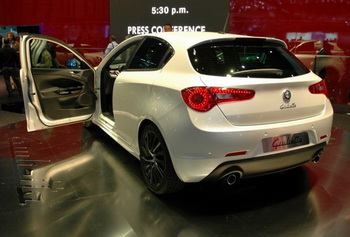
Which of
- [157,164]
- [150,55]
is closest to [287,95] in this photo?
[157,164]

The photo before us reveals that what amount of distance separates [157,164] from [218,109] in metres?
0.81

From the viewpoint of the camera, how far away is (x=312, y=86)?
9.51ft

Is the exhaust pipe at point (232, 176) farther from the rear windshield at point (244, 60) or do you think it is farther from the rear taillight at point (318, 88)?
the rear taillight at point (318, 88)

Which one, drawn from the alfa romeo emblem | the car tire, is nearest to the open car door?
the car tire

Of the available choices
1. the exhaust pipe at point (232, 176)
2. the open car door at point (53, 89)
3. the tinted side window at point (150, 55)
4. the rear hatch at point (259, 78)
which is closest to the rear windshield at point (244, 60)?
the rear hatch at point (259, 78)

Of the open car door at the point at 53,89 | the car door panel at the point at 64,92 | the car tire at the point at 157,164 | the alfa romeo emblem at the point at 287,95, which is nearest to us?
the alfa romeo emblem at the point at 287,95

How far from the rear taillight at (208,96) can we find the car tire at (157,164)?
47cm

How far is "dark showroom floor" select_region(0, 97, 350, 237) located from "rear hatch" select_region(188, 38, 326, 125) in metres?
0.77

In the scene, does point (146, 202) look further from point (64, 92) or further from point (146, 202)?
point (64, 92)

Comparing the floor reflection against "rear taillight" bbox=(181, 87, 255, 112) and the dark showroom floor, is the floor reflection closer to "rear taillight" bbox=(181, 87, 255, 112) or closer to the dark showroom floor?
the dark showroom floor

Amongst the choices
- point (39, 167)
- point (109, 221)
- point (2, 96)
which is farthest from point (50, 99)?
point (2, 96)

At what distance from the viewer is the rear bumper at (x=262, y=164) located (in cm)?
256

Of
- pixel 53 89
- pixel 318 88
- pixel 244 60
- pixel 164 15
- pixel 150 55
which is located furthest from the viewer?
pixel 164 15

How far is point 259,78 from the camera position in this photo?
2.65 metres
